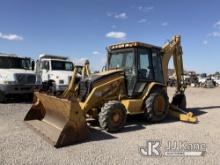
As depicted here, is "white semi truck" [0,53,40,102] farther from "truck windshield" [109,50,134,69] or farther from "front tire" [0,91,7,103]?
"truck windshield" [109,50,134,69]

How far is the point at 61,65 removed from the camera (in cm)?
1664

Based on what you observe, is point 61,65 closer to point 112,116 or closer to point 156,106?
point 156,106

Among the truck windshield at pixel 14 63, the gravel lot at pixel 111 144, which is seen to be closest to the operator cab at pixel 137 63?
the gravel lot at pixel 111 144

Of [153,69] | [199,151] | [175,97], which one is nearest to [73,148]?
[199,151]

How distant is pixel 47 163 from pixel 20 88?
923 cm

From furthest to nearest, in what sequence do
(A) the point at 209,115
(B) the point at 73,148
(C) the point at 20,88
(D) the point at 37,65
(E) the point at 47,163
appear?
(D) the point at 37,65 → (C) the point at 20,88 → (A) the point at 209,115 → (B) the point at 73,148 → (E) the point at 47,163

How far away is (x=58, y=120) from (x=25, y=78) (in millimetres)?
7152

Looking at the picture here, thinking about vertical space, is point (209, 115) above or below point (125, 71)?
below

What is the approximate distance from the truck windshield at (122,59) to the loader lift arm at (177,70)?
1.66m

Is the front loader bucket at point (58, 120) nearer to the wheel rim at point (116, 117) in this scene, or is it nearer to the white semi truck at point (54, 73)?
the wheel rim at point (116, 117)

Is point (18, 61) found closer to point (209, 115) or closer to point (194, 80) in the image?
point (209, 115)

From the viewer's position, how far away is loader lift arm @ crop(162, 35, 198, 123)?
9999 mm

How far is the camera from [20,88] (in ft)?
46.1

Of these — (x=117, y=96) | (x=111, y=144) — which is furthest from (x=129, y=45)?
(x=111, y=144)
